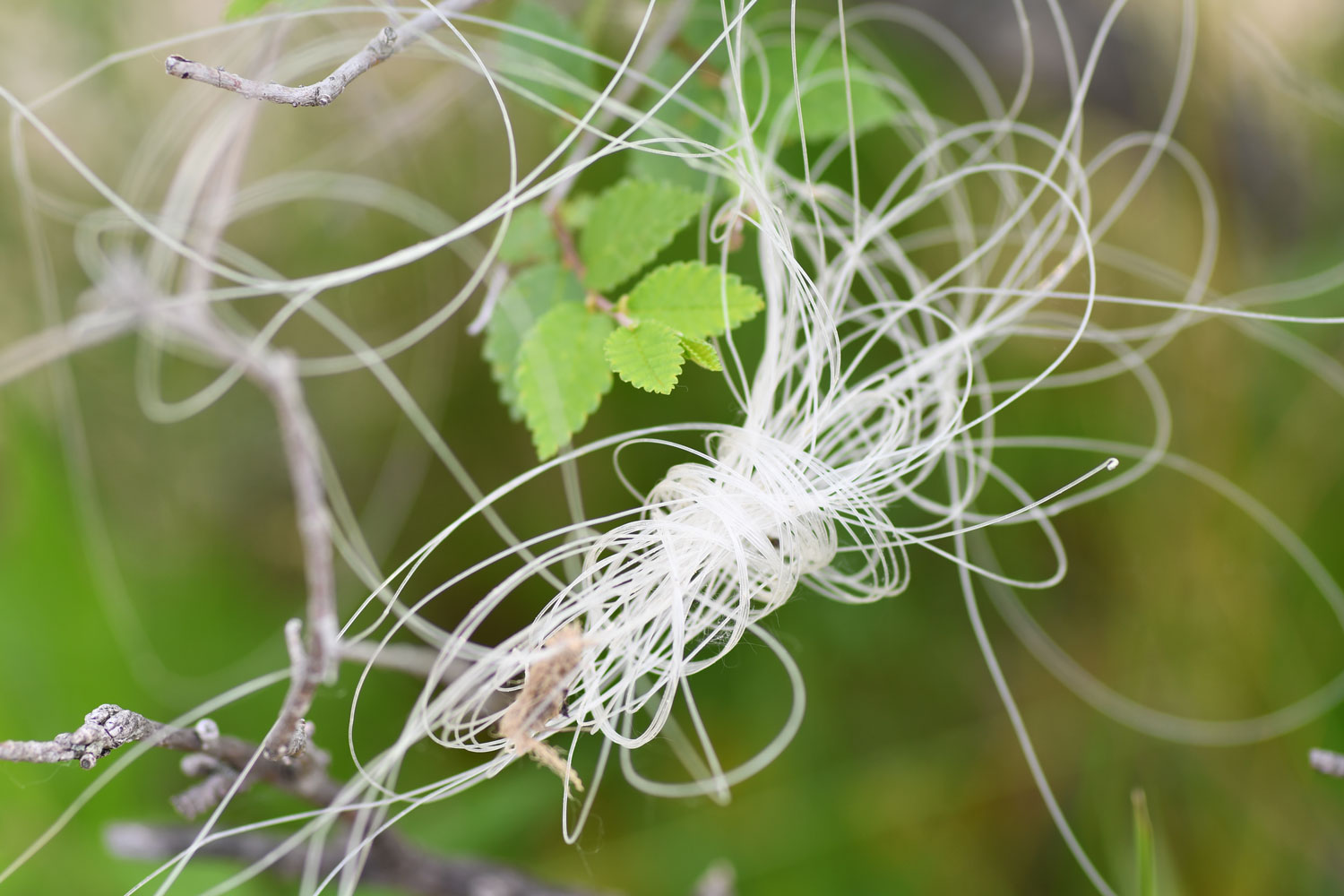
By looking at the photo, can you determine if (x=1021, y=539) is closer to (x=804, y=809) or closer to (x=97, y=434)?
(x=804, y=809)

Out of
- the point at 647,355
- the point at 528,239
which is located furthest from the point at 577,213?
the point at 647,355

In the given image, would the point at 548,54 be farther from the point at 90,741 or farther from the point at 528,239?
the point at 90,741

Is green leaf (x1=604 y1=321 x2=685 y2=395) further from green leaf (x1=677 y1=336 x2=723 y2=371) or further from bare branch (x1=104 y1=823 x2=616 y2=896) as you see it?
bare branch (x1=104 y1=823 x2=616 y2=896)

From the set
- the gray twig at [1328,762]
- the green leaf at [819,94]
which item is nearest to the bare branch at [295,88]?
the green leaf at [819,94]

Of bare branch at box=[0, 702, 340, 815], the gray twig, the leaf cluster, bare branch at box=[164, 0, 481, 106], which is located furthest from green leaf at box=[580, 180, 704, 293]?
the gray twig

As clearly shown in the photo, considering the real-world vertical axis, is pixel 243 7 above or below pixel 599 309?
above
